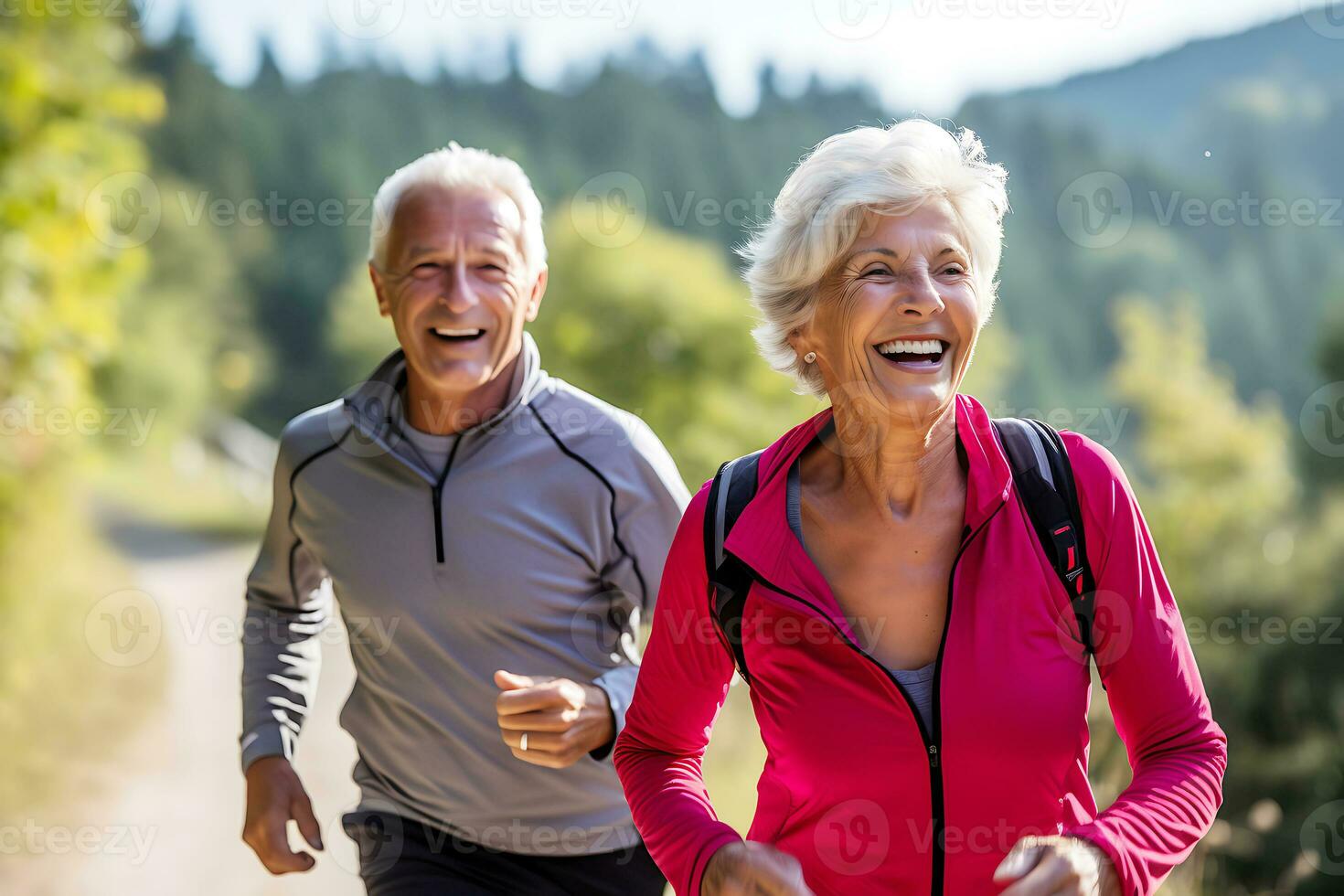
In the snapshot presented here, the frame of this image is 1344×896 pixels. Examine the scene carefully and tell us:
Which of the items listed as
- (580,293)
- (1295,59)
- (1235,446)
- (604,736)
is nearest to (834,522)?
(604,736)

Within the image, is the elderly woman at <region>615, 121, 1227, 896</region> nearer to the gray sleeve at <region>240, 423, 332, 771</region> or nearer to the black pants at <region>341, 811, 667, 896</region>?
the black pants at <region>341, 811, 667, 896</region>

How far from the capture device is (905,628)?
1603 millimetres

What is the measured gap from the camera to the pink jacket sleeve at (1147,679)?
1.45 m

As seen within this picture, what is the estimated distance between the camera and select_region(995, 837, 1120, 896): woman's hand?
1313 mm

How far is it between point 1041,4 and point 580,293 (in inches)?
467

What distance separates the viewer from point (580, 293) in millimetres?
15273

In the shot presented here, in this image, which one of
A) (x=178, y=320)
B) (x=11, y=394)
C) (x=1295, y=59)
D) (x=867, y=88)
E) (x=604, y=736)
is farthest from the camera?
(x=1295, y=59)

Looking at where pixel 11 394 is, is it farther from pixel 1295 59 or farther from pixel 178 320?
pixel 1295 59

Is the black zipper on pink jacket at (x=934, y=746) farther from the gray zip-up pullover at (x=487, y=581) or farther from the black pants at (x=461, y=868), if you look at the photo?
the black pants at (x=461, y=868)

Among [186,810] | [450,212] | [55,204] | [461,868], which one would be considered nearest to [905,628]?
[461,868]

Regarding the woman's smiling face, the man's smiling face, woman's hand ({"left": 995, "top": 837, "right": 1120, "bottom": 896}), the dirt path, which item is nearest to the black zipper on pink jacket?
woman's hand ({"left": 995, "top": 837, "right": 1120, "bottom": 896})

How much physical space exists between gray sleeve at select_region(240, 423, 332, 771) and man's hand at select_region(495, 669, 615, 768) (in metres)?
0.59

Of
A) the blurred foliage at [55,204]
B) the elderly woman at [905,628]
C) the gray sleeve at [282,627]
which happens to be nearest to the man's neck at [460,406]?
the gray sleeve at [282,627]

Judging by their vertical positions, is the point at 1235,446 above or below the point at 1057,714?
below
